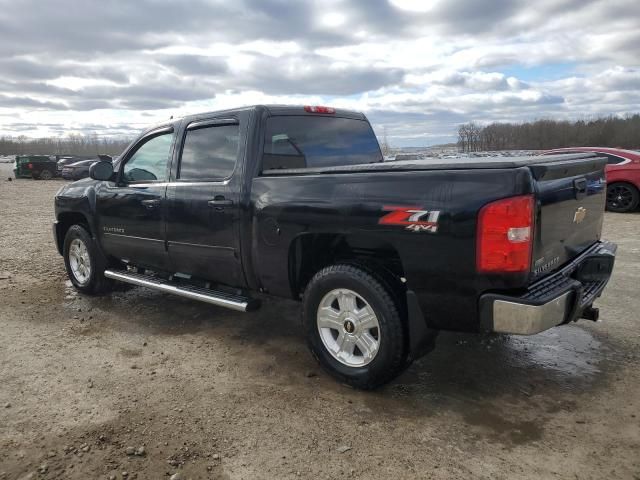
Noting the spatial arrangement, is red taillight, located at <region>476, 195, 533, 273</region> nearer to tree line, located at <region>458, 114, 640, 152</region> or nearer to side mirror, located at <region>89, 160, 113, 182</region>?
side mirror, located at <region>89, 160, 113, 182</region>

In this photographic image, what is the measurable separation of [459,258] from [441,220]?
238 millimetres

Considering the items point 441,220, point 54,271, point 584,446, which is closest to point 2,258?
point 54,271

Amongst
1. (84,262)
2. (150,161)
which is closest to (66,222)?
(84,262)

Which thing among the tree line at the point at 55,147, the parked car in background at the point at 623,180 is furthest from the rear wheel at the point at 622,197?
the tree line at the point at 55,147

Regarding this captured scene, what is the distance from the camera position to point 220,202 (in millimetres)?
4109

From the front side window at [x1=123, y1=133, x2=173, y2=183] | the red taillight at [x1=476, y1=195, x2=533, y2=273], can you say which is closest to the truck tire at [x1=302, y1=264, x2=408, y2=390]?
the red taillight at [x1=476, y1=195, x2=533, y2=273]

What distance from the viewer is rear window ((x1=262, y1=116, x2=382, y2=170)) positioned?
164 inches

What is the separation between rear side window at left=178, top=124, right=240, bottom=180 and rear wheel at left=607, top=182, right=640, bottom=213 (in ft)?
34.2

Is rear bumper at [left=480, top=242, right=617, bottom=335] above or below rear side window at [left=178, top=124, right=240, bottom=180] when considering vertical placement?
below

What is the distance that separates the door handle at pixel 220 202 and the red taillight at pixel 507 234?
80.4 inches

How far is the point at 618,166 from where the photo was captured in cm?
1151

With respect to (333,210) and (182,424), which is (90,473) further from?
(333,210)

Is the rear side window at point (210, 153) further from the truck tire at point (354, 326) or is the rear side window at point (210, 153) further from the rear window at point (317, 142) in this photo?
the truck tire at point (354, 326)

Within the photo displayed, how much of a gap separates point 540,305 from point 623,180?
416 inches
